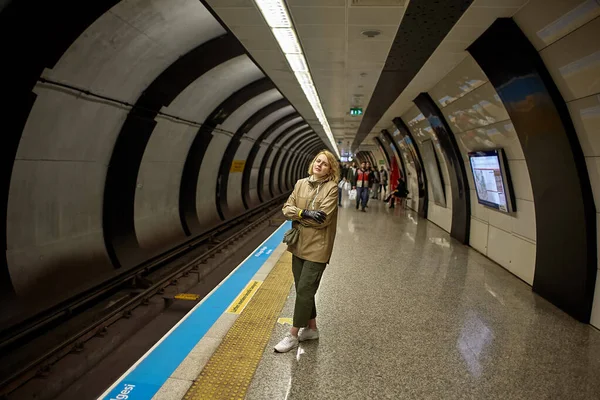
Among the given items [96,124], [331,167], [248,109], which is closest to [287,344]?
[331,167]

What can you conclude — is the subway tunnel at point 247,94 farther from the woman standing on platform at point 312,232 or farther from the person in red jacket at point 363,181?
the person in red jacket at point 363,181

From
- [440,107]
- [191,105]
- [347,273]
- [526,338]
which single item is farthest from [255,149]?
[526,338]

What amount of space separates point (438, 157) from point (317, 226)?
7298 mm

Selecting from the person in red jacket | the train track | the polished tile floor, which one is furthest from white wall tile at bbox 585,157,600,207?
the person in red jacket

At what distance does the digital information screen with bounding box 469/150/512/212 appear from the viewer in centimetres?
586

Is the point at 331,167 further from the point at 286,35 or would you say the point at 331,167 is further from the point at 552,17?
the point at 286,35

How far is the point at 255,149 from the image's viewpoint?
15.1 meters

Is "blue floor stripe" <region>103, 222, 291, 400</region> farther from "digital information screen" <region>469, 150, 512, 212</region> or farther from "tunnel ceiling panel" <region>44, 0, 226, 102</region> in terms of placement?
"digital information screen" <region>469, 150, 512, 212</region>

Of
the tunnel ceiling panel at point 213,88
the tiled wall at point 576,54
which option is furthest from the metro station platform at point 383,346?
the tunnel ceiling panel at point 213,88

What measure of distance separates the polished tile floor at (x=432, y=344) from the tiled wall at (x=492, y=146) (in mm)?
416

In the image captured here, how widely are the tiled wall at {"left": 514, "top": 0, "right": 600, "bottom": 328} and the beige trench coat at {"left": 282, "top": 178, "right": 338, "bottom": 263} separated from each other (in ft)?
7.87

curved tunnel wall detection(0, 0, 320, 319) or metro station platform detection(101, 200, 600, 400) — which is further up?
curved tunnel wall detection(0, 0, 320, 319)

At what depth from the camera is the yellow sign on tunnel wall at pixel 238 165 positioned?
1331cm

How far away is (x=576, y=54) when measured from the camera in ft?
11.5
